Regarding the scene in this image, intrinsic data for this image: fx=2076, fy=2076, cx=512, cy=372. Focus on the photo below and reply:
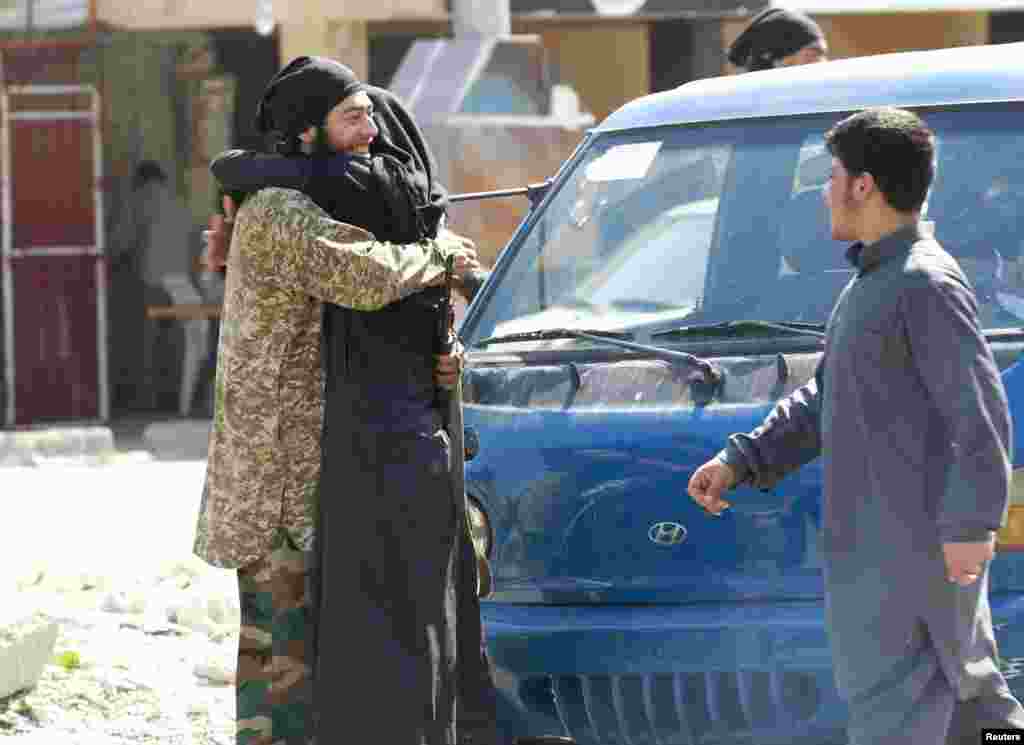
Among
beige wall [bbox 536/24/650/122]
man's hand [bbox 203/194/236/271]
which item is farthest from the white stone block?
beige wall [bbox 536/24/650/122]

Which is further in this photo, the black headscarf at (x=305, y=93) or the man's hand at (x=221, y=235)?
the man's hand at (x=221, y=235)

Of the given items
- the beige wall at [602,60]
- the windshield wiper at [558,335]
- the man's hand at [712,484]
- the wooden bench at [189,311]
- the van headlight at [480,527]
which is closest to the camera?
the man's hand at [712,484]

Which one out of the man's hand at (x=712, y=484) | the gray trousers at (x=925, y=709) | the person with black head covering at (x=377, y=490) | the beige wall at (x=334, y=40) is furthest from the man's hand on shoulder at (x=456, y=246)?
the beige wall at (x=334, y=40)

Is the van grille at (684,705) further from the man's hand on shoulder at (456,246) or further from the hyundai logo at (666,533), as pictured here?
the man's hand on shoulder at (456,246)

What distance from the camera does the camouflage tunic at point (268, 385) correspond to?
4520 mm

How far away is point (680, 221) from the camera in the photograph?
5.50m

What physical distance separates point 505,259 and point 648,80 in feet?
29.6

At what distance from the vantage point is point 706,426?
14.6 feet

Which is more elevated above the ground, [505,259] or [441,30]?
[441,30]

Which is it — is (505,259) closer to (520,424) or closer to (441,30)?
(520,424)

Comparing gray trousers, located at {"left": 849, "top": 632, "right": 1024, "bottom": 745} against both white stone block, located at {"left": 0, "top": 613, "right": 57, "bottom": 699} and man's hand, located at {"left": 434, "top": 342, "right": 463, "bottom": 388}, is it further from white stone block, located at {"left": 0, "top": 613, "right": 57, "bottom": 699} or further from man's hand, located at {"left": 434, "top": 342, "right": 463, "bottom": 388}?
white stone block, located at {"left": 0, "top": 613, "right": 57, "bottom": 699}

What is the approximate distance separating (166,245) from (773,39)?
8437 millimetres

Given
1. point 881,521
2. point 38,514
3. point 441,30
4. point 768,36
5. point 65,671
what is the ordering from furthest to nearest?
point 441,30, point 38,514, point 768,36, point 65,671, point 881,521

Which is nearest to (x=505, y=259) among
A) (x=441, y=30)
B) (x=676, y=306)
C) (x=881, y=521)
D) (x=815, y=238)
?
(x=676, y=306)
